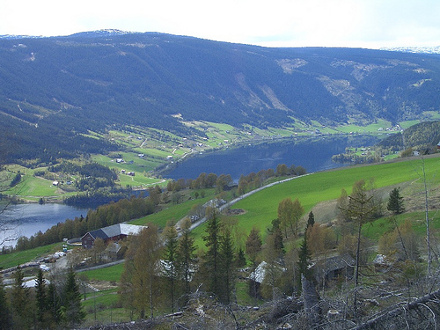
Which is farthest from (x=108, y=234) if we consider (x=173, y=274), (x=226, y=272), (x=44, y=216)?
(x=226, y=272)

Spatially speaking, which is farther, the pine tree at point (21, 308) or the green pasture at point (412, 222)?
the green pasture at point (412, 222)

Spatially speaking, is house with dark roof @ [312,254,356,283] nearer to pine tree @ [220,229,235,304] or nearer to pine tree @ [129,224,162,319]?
pine tree @ [220,229,235,304]

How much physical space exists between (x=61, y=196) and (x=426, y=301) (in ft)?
485

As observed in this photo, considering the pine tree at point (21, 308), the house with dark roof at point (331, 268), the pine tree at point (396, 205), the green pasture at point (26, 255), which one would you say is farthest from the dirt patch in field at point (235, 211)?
the pine tree at point (21, 308)

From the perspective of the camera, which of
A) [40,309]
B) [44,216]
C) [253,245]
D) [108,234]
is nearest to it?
→ [40,309]

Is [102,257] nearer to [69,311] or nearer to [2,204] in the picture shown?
[69,311]

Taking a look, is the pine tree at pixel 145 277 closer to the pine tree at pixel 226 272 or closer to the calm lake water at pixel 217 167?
the pine tree at pixel 226 272

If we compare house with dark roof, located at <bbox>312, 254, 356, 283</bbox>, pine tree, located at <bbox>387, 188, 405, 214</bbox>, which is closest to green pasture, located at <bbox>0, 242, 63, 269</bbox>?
pine tree, located at <bbox>387, 188, 405, 214</bbox>

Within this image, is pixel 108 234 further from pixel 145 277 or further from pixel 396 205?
pixel 145 277

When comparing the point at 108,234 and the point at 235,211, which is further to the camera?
the point at 108,234

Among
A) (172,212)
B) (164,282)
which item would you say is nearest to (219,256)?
(164,282)

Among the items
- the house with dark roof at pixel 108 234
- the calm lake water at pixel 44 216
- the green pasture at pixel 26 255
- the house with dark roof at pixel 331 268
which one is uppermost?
the house with dark roof at pixel 331 268

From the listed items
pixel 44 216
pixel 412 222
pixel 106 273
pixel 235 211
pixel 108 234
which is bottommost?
pixel 44 216

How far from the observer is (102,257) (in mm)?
64500
